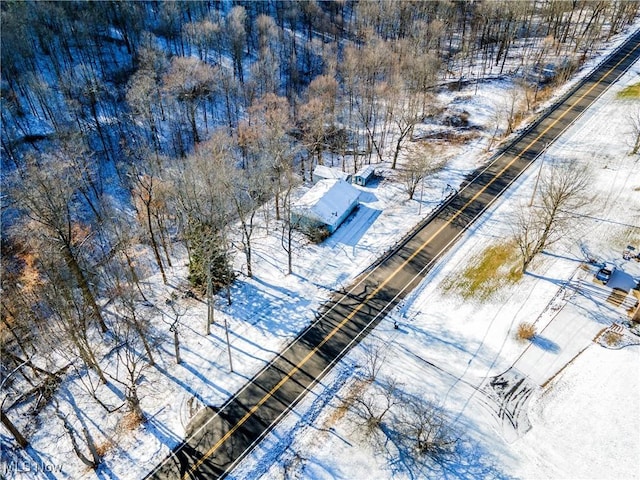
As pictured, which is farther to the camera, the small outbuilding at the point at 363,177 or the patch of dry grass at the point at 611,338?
the small outbuilding at the point at 363,177

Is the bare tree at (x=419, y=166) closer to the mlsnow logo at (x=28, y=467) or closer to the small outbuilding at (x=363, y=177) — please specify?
the small outbuilding at (x=363, y=177)

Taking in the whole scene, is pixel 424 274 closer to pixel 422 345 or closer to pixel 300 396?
pixel 422 345

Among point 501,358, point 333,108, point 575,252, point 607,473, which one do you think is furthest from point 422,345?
point 333,108

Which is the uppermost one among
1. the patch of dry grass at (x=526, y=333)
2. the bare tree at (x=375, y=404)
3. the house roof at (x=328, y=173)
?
the house roof at (x=328, y=173)

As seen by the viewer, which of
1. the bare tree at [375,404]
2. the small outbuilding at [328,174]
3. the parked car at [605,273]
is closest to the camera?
the bare tree at [375,404]

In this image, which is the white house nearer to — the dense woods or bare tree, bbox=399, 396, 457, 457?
the dense woods

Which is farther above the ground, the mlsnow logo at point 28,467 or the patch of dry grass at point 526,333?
the patch of dry grass at point 526,333

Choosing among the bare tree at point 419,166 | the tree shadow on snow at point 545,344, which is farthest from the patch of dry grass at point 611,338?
the bare tree at point 419,166

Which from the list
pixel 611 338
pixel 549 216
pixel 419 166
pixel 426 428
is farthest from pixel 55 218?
pixel 549 216
